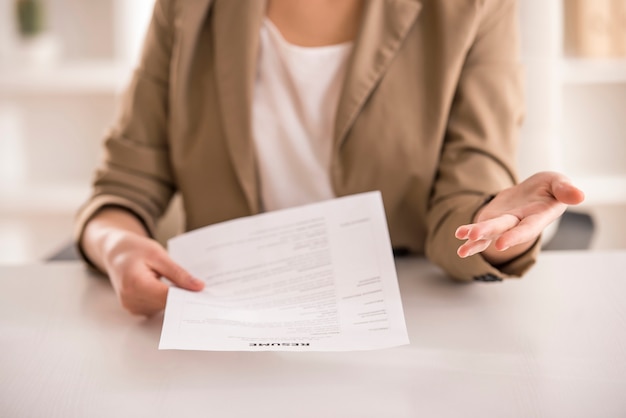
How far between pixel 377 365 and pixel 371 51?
483 mm

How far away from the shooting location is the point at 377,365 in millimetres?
682

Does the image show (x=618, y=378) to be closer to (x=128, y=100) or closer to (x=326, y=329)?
(x=326, y=329)

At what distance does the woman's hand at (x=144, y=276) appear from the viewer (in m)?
0.79

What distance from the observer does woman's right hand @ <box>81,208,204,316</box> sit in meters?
0.79

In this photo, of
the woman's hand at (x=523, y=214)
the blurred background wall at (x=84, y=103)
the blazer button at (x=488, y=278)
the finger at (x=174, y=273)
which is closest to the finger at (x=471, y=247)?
the woman's hand at (x=523, y=214)

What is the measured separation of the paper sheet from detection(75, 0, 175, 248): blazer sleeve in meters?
0.21

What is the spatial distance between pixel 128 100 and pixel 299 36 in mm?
273

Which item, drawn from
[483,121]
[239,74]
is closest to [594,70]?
[483,121]

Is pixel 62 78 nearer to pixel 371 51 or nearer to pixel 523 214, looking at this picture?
pixel 371 51

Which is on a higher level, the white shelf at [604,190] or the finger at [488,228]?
the finger at [488,228]

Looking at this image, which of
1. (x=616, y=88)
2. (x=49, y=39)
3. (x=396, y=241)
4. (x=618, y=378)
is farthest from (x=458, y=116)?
(x=49, y=39)

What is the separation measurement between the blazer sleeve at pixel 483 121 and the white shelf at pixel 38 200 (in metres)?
1.71

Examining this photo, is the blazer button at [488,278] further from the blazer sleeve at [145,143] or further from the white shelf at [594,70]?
the white shelf at [594,70]

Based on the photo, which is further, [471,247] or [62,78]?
[62,78]
